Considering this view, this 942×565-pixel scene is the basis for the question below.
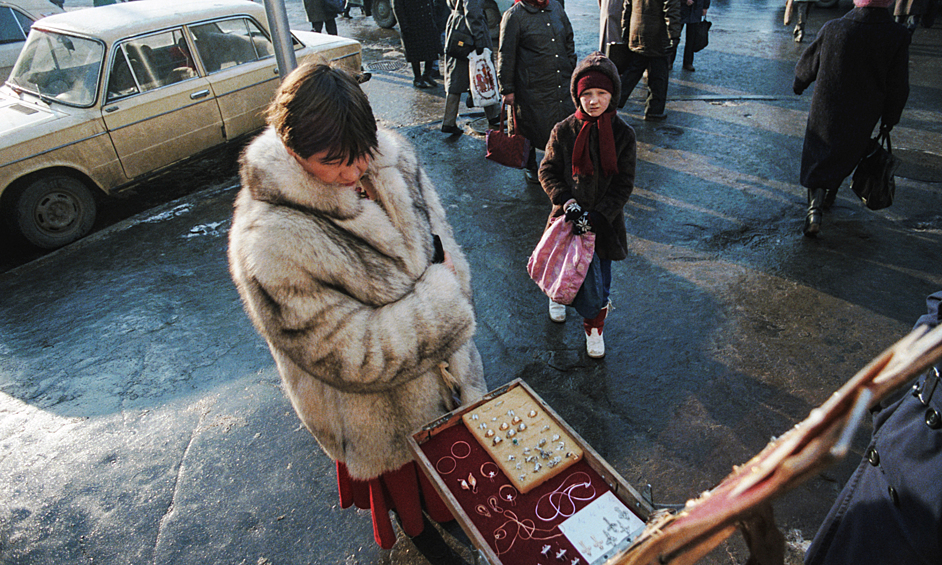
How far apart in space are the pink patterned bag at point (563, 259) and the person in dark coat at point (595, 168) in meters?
0.09

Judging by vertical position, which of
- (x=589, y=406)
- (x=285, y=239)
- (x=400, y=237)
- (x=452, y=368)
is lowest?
(x=589, y=406)

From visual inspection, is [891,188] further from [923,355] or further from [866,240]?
[923,355]

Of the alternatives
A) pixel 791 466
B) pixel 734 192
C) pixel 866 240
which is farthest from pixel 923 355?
pixel 734 192

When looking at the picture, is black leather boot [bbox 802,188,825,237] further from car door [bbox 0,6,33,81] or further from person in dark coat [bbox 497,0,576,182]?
car door [bbox 0,6,33,81]

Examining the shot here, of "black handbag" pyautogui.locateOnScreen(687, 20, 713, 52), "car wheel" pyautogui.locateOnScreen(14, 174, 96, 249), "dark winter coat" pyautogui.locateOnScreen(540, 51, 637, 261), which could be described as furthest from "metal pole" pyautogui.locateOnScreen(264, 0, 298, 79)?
"black handbag" pyautogui.locateOnScreen(687, 20, 713, 52)

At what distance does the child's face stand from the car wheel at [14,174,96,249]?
16.9 feet

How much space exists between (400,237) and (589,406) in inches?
79.1

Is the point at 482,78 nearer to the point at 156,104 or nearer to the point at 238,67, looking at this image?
the point at 238,67

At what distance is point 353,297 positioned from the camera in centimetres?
182

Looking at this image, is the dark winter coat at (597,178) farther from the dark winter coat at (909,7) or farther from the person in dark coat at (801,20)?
the person in dark coat at (801,20)

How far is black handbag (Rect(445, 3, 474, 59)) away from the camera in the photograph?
615 cm

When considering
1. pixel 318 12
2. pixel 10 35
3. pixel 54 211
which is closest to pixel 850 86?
pixel 54 211

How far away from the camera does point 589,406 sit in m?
3.41

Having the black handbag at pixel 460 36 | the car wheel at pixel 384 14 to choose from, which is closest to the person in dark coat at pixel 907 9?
the black handbag at pixel 460 36
